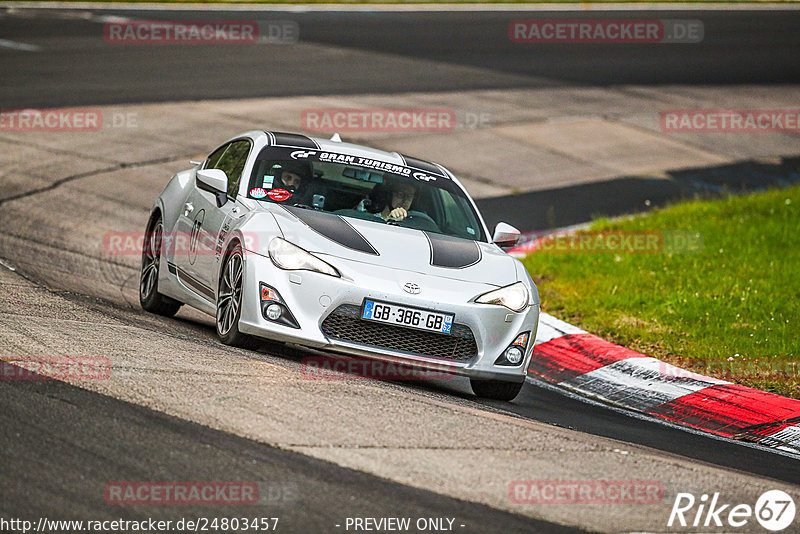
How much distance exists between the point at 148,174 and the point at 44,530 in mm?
11721

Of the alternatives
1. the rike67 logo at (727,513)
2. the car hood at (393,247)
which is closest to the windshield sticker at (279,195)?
the car hood at (393,247)

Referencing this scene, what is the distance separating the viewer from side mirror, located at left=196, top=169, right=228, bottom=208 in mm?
8633

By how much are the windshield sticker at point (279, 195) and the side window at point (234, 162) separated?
0.30m

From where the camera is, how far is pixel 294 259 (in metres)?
7.64

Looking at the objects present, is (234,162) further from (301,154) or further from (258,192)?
(258,192)

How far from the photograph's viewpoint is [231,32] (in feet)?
88.6

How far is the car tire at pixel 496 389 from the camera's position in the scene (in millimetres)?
8117

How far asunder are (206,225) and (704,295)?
481 cm

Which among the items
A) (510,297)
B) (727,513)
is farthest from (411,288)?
(727,513)

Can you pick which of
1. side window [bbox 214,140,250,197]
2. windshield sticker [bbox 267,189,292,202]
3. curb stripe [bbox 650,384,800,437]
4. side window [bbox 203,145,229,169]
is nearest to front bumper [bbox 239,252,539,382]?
windshield sticker [bbox 267,189,292,202]

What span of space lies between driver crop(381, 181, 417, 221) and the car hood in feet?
1.05

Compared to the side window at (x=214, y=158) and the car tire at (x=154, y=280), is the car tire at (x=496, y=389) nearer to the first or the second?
the car tire at (x=154, y=280)

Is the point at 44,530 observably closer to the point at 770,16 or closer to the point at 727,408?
the point at 727,408

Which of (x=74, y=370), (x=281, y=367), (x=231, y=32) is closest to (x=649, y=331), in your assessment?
(x=281, y=367)
